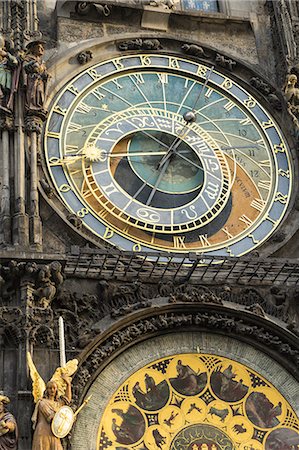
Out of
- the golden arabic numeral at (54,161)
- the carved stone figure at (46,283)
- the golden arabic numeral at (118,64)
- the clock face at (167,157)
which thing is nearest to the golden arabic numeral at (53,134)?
the clock face at (167,157)

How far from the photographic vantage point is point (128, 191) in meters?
19.3

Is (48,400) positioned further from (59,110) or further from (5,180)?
(59,110)

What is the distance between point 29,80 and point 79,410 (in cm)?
524

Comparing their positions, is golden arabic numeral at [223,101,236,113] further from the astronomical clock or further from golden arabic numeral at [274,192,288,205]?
the astronomical clock

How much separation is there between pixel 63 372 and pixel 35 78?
489cm

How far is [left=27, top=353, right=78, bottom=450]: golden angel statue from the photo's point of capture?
Answer: 51.9 feet

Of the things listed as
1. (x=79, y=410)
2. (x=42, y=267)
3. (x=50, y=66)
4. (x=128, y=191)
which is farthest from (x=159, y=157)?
(x=79, y=410)

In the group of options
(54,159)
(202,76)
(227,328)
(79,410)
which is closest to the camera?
(79,410)

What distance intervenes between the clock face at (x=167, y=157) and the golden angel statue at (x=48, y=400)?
288 centimetres

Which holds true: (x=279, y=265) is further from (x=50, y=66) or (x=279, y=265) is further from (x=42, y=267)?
(x=50, y=66)

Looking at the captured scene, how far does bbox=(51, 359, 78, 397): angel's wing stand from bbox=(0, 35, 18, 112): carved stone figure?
14.0 ft

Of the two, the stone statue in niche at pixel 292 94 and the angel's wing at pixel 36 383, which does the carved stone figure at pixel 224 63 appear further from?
the angel's wing at pixel 36 383

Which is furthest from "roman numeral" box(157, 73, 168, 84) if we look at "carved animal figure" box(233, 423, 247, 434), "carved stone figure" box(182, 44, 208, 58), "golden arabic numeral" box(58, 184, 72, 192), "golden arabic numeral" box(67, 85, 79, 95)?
"carved animal figure" box(233, 423, 247, 434)

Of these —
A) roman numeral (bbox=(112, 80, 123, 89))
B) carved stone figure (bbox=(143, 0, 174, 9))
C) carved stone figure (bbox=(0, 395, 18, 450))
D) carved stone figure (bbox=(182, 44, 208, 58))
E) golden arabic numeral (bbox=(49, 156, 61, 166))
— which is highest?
carved stone figure (bbox=(143, 0, 174, 9))
